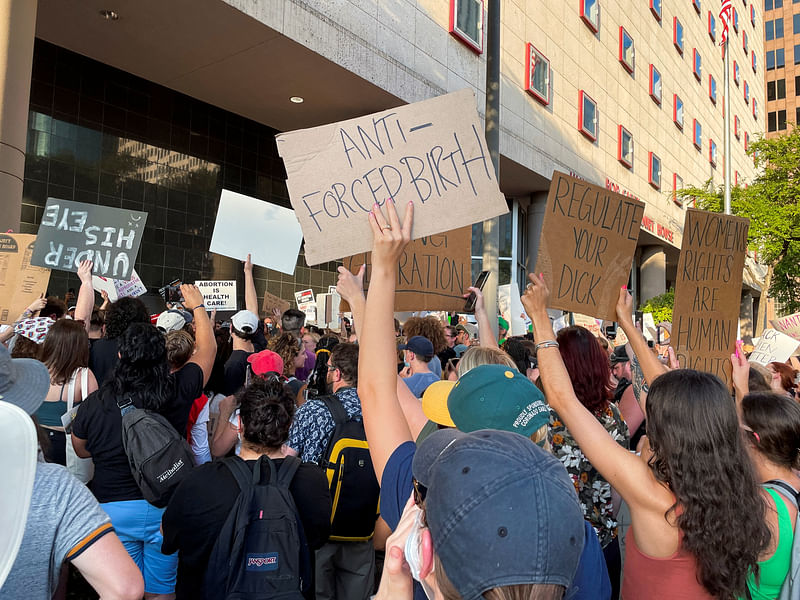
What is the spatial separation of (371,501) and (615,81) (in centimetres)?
2326

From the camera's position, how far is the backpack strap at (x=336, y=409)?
3600 millimetres

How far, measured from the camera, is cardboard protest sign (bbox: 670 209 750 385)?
4.32m

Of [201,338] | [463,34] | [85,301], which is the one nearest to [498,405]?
[201,338]

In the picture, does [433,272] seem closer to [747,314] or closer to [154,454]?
[154,454]

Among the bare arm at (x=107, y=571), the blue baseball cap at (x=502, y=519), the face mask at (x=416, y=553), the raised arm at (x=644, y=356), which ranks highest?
the raised arm at (x=644, y=356)

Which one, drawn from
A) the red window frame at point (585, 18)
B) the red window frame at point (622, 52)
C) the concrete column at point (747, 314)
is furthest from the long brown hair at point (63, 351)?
the concrete column at point (747, 314)

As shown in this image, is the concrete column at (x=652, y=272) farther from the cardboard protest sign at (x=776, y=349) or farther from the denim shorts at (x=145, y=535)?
the denim shorts at (x=145, y=535)

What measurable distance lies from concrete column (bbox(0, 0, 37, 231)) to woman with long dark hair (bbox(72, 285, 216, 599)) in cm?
488

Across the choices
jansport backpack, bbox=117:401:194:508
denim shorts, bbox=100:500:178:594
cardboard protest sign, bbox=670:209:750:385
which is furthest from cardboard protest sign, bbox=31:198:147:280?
cardboard protest sign, bbox=670:209:750:385

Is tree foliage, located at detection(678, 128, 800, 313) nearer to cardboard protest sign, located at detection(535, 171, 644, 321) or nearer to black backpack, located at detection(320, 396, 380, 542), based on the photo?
cardboard protest sign, located at detection(535, 171, 644, 321)

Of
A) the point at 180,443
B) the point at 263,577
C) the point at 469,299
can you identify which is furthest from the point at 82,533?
the point at 469,299

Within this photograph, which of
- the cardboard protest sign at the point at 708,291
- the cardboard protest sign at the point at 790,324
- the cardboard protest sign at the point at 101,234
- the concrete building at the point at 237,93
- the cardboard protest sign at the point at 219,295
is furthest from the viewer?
the concrete building at the point at 237,93

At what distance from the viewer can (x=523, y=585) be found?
100 centimetres

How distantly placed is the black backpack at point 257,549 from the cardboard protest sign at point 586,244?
176cm
